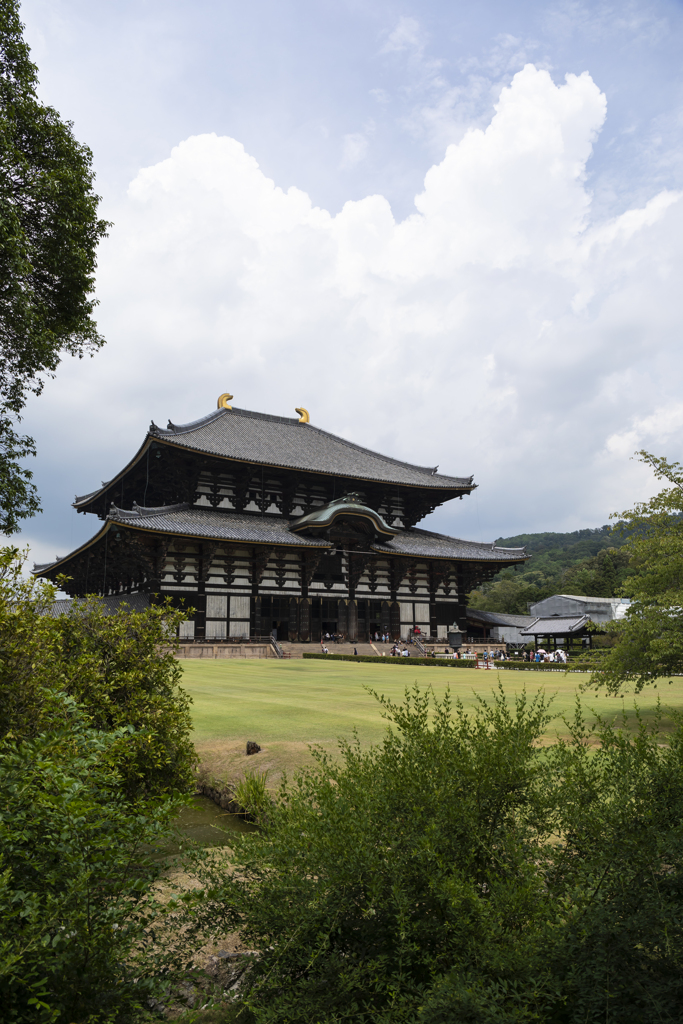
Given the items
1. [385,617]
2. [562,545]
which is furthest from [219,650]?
[562,545]

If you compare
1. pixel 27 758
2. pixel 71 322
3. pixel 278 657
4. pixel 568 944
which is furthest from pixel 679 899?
pixel 278 657

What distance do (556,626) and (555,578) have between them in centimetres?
4132

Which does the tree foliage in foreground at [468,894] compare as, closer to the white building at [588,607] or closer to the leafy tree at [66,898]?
the leafy tree at [66,898]

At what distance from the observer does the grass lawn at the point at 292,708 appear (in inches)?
332

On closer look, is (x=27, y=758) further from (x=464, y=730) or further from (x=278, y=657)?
(x=278, y=657)

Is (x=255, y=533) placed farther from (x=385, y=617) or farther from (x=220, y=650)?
(x=385, y=617)

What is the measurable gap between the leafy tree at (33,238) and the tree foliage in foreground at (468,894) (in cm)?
1121

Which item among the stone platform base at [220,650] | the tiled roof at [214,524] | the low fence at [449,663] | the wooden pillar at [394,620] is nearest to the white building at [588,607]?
the wooden pillar at [394,620]

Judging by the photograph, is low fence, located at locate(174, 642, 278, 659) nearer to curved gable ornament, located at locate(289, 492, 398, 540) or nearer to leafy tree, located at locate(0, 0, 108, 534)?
curved gable ornament, located at locate(289, 492, 398, 540)

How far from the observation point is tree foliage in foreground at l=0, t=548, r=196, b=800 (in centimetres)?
450

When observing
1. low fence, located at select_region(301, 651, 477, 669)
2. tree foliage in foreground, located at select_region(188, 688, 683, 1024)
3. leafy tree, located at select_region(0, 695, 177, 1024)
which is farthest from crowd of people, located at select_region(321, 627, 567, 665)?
leafy tree, located at select_region(0, 695, 177, 1024)

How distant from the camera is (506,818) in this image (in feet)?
12.6

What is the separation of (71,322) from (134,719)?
38.6ft

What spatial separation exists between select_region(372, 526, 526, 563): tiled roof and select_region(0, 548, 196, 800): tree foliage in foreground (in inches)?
1176
